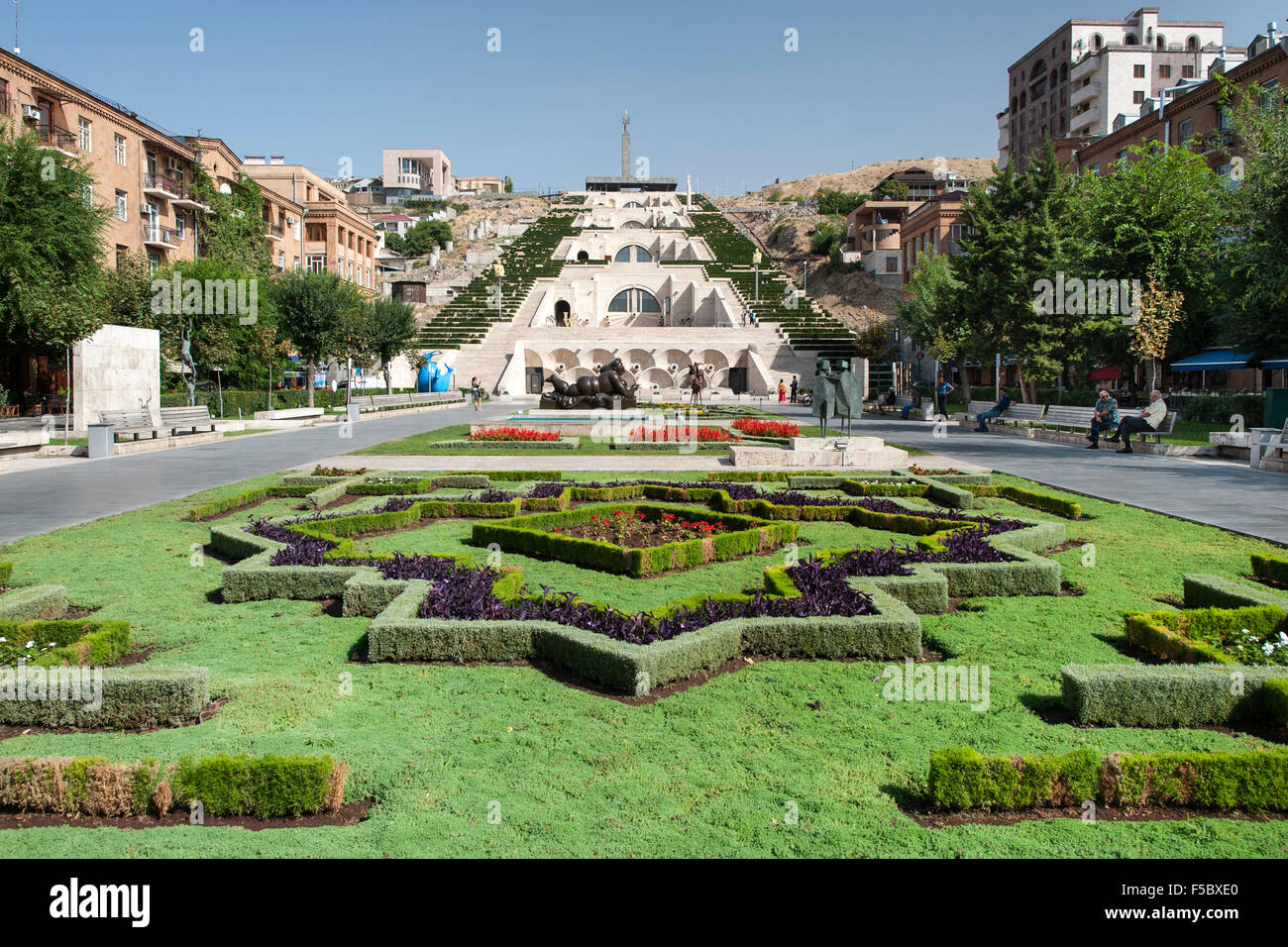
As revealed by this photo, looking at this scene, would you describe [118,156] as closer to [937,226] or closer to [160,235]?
[160,235]

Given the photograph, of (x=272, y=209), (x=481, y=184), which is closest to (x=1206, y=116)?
(x=272, y=209)

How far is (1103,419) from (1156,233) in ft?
27.1

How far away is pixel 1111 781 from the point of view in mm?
3766

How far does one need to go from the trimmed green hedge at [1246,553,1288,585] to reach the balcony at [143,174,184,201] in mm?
42123

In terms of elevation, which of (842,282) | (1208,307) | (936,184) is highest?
(936,184)

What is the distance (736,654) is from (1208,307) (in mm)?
28103

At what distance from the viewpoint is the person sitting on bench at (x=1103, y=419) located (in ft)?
68.8

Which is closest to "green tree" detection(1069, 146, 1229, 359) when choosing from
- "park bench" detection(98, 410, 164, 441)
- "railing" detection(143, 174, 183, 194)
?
"park bench" detection(98, 410, 164, 441)

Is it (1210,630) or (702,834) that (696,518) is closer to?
(1210,630)

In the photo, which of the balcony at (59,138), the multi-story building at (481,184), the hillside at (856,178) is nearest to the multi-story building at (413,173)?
the multi-story building at (481,184)

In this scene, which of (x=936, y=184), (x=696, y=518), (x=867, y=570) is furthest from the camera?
(x=936, y=184)

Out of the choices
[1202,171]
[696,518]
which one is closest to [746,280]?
[1202,171]

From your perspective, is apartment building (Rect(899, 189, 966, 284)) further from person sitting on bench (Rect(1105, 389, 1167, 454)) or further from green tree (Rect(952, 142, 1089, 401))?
person sitting on bench (Rect(1105, 389, 1167, 454))

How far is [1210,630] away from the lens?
593 cm
